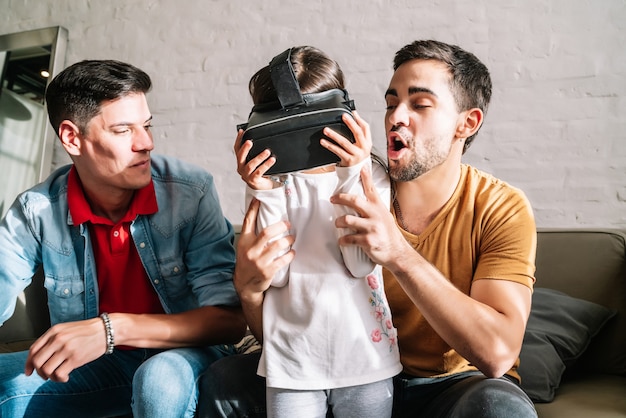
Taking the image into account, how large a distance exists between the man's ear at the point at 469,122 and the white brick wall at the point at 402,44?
0.73 m

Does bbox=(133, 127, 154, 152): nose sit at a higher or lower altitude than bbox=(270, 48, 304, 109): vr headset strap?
lower

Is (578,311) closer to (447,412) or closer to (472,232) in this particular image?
(472,232)

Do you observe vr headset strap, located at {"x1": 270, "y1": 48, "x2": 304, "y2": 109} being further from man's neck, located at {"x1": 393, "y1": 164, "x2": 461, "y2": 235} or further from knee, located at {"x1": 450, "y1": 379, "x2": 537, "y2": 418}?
knee, located at {"x1": 450, "y1": 379, "x2": 537, "y2": 418}

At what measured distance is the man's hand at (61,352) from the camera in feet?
3.78

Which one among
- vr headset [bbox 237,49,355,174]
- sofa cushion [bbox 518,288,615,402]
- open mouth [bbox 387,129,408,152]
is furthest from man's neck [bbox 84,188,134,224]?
sofa cushion [bbox 518,288,615,402]

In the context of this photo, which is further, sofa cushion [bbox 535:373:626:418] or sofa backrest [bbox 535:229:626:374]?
sofa backrest [bbox 535:229:626:374]

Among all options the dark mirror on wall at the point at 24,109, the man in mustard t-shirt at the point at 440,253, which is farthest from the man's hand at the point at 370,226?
the dark mirror on wall at the point at 24,109

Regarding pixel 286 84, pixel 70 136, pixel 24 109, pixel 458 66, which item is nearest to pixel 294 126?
pixel 286 84

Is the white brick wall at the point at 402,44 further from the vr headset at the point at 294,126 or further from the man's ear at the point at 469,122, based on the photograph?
the vr headset at the point at 294,126

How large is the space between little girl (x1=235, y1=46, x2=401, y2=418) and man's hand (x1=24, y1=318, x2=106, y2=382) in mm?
381

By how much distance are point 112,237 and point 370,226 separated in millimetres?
738

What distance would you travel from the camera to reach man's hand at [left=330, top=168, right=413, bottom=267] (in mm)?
1044

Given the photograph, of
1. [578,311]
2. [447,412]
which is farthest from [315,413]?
[578,311]

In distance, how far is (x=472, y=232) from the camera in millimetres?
1261
